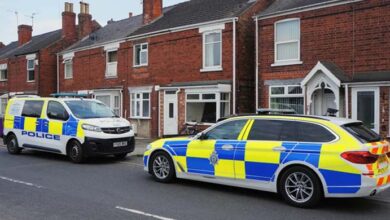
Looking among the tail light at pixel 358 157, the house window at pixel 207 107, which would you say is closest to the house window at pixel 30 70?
the house window at pixel 207 107

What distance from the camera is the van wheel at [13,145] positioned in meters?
14.0

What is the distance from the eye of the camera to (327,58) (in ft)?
49.1

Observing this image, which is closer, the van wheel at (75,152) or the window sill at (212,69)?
the van wheel at (75,152)

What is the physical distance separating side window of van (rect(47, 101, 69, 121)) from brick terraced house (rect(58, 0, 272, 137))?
6.90m

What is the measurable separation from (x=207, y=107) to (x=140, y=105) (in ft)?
16.9

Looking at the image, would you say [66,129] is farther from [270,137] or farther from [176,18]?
[176,18]

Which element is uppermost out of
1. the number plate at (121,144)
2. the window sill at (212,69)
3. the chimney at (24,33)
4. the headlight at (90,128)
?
the chimney at (24,33)

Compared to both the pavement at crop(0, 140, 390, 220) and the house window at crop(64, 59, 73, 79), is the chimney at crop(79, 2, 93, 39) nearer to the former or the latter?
the house window at crop(64, 59, 73, 79)

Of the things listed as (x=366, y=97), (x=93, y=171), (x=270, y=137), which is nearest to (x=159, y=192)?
(x=270, y=137)

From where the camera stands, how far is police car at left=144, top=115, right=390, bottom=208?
6.61 metres

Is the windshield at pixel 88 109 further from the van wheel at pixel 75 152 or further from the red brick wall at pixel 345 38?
the red brick wall at pixel 345 38

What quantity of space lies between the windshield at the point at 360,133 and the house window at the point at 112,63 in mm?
18252

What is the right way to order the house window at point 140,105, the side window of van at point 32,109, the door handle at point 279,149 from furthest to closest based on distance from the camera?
the house window at point 140,105 < the side window of van at point 32,109 < the door handle at point 279,149

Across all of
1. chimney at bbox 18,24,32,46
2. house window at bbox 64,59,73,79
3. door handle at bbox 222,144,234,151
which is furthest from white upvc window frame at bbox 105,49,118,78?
door handle at bbox 222,144,234,151
